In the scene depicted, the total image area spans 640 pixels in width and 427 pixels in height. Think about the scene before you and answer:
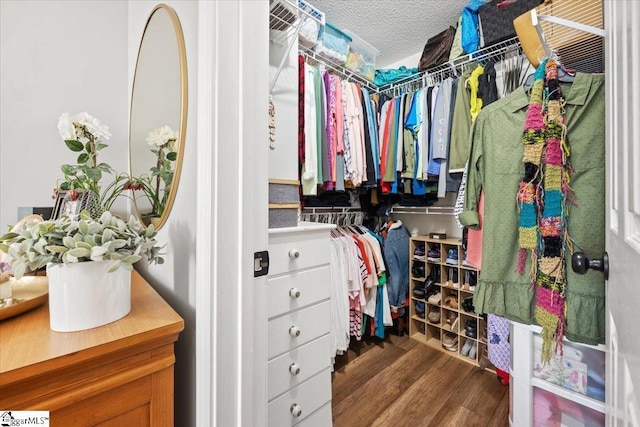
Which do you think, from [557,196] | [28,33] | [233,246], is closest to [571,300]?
[557,196]

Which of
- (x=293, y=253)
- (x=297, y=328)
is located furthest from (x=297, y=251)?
(x=297, y=328)

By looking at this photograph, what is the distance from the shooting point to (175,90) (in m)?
0.80

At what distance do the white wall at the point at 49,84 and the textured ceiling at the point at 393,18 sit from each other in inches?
52.5

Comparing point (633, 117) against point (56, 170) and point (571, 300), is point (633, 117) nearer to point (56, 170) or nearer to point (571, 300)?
point (571, 300)

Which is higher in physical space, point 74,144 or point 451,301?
point 74,144

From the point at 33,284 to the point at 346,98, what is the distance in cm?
181

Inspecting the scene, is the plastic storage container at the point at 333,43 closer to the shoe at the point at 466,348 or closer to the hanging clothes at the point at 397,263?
the hanging clothes at the point at 397,263

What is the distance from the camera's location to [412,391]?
5.42 feet

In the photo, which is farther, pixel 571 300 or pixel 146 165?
pixel 146 165

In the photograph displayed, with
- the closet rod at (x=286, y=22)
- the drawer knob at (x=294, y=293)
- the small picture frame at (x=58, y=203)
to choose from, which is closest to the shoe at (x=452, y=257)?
the drawer knob at (x=294, y=293)

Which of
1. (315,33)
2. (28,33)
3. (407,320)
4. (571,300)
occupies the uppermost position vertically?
(315,33)

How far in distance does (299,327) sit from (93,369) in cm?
75

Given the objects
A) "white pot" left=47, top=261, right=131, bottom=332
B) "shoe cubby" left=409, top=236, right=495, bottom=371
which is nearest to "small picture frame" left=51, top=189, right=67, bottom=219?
"white pot" left=47, top=261, right=131, bottom=332

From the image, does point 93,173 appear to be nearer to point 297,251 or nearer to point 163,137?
point 163,137
